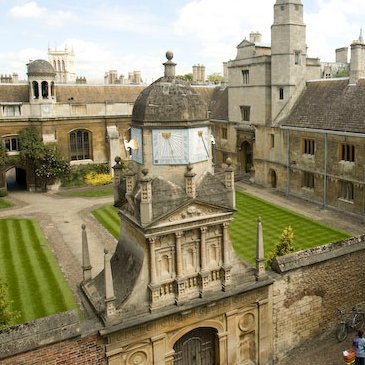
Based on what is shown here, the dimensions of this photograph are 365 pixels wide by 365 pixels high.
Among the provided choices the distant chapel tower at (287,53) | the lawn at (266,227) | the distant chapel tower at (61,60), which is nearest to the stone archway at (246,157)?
the distant chapel tower at (287,53)

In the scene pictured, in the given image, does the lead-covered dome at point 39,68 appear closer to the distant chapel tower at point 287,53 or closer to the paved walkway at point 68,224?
the paved walkway at point 68,224

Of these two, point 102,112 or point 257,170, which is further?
point 102,112

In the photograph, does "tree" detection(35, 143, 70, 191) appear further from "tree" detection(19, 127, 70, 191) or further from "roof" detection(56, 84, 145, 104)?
"roof" detection(56, 84, 145, 104)

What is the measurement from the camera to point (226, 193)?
35.4 feet

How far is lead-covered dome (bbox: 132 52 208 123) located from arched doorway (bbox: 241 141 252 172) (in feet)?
94.7

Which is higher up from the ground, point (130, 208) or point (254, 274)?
point (130, 208)

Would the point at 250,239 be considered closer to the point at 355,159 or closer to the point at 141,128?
the point at 355,159

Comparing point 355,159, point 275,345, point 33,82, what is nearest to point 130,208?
point 275,345

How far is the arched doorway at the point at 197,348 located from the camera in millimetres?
11039

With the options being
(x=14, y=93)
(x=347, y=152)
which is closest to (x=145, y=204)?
(x=347, y=152)

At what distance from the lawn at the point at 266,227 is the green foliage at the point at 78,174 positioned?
9.66 metres

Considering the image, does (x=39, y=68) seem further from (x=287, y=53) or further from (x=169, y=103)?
(x=169, y=103)

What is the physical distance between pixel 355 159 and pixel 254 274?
17.7 meters

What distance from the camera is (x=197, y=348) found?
37.1 feet
